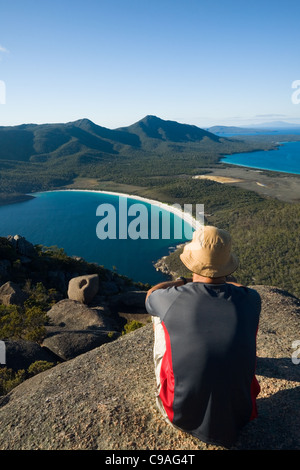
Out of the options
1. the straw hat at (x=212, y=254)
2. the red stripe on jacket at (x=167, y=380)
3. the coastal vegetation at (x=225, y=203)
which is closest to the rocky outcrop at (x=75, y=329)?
the red stripe on jacket at (x=167, y=380)

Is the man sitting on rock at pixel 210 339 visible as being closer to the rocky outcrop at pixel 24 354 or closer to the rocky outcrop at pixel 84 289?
the rocky outcrop at pixel 24 354

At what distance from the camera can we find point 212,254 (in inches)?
152

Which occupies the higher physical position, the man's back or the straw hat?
the straw hat

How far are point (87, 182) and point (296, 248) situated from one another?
136998 millimetres

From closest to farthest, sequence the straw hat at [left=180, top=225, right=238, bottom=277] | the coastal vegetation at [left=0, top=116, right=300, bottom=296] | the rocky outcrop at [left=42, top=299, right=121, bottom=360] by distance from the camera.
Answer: the straw hat at [left=180, top=225, right=238, bottom=277] < the rocky outcrop at [left=42, top=299, right=121, bottom=360] < the coastal vegetation at [left=0, top=116, right=300, bottom=296]

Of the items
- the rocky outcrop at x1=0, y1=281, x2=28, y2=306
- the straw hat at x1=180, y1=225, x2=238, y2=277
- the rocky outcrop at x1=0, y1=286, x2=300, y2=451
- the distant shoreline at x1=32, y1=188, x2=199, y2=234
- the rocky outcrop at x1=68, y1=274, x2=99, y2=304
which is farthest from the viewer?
the distant shoreline at x1=32, y1=188, x2=199, y2=234

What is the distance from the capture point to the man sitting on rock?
366 cm

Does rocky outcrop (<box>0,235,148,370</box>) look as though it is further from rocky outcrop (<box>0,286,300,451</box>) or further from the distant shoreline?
the distant shoreline

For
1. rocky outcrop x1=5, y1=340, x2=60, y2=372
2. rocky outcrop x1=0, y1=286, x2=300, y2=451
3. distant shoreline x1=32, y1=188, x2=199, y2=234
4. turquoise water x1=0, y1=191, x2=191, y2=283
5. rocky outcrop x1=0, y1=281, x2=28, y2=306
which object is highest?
rocky outcrop x1=0, y1=286, x2=300, y2=451

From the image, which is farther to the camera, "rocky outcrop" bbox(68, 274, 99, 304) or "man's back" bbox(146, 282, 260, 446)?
"rocky outcrop" bbox(68, 274, 99, 304)

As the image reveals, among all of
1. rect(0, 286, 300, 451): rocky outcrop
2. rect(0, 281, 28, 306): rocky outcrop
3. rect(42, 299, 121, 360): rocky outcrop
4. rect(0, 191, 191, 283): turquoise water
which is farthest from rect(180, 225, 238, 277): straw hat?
rect(0, 191, 191, 283): turquoise water

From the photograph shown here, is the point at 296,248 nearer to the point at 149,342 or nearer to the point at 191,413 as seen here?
the point at 149,342

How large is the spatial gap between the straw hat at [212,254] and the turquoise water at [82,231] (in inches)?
2473
